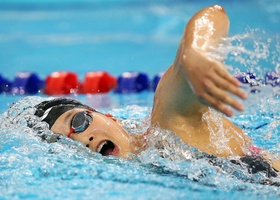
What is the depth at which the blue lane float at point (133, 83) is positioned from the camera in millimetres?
3756

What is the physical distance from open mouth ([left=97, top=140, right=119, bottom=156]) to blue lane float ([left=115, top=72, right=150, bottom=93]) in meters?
2.09

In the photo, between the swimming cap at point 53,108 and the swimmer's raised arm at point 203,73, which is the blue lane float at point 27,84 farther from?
the swimmer's raised arm at point 203,73

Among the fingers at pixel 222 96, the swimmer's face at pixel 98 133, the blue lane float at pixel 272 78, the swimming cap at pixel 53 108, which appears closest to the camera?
the fingers at pixel 222 96

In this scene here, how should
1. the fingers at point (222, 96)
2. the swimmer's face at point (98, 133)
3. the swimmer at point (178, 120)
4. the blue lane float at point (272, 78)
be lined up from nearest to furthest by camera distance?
1. the fingers at point (222, 96)
2. the swimmer at point (178, 120)
3. the swimmer's face at point (98, 133)
4. the blue lane float at point (272, 78)

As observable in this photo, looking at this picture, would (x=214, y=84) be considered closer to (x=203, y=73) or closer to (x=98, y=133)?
(x=203, y=73)

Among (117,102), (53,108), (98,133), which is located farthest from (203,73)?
(117,102)

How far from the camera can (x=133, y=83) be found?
376 cm

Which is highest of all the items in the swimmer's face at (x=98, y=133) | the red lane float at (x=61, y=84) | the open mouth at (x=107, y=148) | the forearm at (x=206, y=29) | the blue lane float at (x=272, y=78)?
the forearm at (x=206, y=29)

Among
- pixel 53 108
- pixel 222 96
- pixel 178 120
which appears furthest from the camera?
pixel 53 108

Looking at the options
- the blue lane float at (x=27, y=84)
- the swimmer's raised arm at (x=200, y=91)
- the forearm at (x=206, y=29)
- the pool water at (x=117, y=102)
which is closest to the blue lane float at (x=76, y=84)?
the blue lane float at (x=27, y=84)

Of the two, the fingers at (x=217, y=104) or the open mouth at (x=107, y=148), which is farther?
the open mouth at (x=107, y=148)

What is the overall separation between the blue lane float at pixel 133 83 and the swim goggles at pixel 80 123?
2080mm

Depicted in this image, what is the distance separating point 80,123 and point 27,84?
7.35 feet

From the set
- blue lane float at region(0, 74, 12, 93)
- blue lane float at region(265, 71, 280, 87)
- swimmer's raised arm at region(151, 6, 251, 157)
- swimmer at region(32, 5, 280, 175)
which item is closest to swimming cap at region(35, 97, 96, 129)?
swimmer at region(32, 5, 280, 175)
